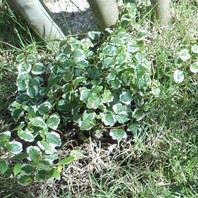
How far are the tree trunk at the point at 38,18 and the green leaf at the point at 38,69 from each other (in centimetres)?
24

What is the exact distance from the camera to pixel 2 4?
103 inches

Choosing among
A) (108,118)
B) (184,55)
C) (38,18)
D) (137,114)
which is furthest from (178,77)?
(38,18)

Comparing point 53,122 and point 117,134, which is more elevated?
point 53,122

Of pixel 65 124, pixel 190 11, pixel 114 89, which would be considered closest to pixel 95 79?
pixel 114 89

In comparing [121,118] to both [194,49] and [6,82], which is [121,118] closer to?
[194,49]

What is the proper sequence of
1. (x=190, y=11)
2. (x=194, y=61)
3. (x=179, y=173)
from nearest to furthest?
(x=179, y=173), (x=194, y=61), (x=190, y=11)

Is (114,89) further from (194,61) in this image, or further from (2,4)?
(2,4)

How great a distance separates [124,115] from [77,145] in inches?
9.7

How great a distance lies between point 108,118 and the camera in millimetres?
2143

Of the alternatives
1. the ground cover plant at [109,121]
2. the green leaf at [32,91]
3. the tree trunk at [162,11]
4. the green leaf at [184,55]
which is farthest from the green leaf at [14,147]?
the tree trunk at [162,11]

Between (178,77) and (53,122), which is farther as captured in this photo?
(178,77)

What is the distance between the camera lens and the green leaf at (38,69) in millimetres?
2238

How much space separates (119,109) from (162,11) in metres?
0.59

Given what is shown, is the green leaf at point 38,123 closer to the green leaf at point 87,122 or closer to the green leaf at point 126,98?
the green leaf at point 87,122
